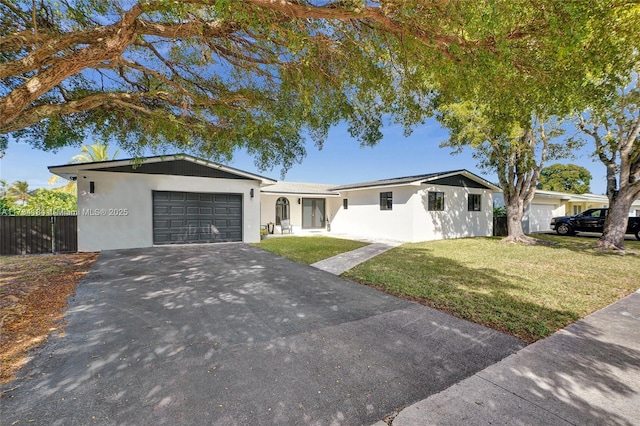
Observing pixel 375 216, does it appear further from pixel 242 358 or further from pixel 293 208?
pixel 242 358

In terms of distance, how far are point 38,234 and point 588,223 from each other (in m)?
26.7

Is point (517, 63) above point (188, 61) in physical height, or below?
below

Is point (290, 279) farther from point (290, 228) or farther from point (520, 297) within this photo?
point (290, 228)

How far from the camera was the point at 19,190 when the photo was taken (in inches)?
904

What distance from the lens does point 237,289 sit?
5621mm

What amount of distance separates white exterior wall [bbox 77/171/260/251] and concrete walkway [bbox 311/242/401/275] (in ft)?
22.3

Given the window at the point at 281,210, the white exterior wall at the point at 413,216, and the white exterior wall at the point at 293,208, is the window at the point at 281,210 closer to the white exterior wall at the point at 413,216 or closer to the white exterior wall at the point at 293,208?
the white exterior wall at the point at 293,208

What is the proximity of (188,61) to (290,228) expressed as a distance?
11.8m

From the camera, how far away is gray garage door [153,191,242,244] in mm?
11391

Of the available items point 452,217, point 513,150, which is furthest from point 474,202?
point 513,150

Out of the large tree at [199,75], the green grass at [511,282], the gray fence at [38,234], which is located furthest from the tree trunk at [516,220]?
the gray fence at [38,234]

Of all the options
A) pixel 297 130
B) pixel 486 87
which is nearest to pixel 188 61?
pixel 297 130

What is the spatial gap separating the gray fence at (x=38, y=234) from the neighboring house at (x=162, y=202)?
417 mm

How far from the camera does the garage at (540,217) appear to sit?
20.1m
